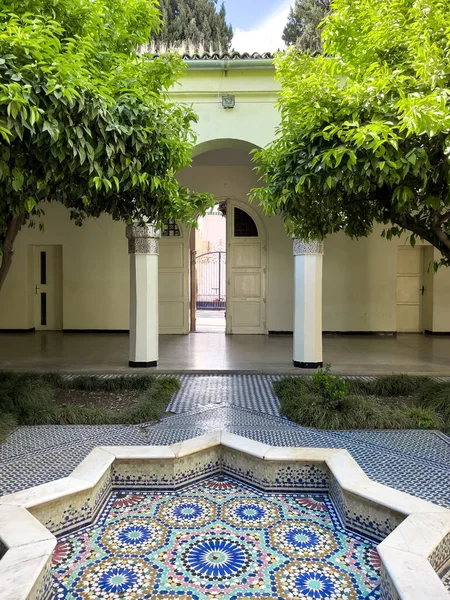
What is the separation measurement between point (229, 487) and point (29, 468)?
4.63 feet

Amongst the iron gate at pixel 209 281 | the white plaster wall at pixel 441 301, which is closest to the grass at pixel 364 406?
the white plaster wall at pixel 441 301

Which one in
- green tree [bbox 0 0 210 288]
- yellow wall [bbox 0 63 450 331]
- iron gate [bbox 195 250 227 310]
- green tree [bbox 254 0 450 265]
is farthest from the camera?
iron gate [bbox 195 250 227 310]

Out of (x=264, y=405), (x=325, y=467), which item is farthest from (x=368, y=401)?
(x=325, y=467)

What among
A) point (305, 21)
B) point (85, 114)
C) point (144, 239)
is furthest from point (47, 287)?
point (305, 21)

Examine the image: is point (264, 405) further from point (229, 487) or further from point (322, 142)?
point (322, 142)

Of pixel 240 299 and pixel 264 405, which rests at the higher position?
pixel 240 299

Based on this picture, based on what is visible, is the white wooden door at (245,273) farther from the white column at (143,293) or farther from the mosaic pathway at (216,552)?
the mosaic pathway at (216,552)

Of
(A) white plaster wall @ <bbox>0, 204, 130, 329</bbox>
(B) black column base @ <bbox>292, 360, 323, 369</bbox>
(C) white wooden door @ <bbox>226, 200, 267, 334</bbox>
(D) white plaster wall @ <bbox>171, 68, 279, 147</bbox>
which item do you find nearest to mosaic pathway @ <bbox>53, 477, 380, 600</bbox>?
(B) black column base @ <bbox>292, 360, 323, 369</bbox>

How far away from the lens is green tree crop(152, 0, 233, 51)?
1892 centimetres

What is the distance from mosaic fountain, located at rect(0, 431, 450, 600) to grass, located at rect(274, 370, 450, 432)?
1.16 m

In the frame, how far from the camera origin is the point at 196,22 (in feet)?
64.5

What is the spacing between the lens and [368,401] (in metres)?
4.68

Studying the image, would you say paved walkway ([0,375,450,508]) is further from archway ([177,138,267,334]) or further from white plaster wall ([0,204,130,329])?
white plaster wall ([0,204,130,329])

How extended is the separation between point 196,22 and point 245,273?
14.5 metres
